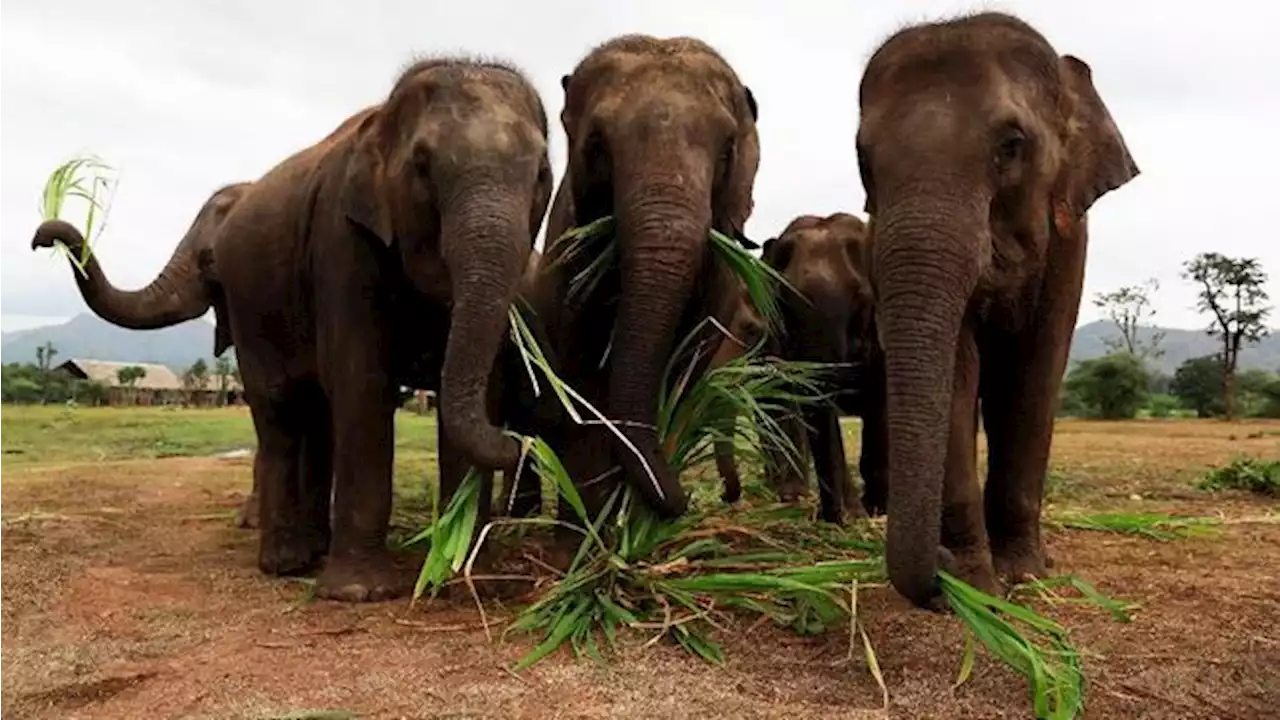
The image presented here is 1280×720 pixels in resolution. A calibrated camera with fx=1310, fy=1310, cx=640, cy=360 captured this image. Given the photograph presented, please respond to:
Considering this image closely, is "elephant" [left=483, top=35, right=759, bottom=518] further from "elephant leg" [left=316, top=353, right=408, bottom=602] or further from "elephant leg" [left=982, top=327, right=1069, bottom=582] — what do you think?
"elephant leg" [left=982, top=327, right=1069, bottom=582]

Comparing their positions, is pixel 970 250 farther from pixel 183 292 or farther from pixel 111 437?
pixel 111 437

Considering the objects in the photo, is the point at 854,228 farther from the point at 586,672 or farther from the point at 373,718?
the point at 373,718

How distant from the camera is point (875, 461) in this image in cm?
873

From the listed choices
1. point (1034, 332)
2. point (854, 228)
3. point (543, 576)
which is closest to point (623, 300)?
point (543, 576)

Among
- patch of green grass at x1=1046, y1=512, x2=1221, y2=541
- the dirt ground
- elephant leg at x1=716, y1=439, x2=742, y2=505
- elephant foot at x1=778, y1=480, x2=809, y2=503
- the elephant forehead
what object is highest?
the elephant forehead

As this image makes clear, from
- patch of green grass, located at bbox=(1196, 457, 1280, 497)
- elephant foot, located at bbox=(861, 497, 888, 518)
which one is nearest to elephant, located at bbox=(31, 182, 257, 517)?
elephant foot, located at bbox=(861, 497, 888, 518)

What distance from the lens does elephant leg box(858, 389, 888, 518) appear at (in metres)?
8.62

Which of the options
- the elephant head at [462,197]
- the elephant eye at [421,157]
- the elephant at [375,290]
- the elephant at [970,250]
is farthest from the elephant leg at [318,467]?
the elephant at [970,250]

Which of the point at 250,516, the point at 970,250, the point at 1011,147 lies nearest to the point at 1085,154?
the point at 1011,147

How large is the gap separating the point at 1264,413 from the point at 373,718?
135ft

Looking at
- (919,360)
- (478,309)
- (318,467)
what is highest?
(478,309)

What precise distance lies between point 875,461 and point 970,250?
437 centimetres

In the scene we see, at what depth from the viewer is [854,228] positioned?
28.3 feet

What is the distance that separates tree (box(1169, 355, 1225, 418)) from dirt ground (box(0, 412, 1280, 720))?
41.0 metres
